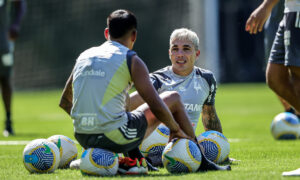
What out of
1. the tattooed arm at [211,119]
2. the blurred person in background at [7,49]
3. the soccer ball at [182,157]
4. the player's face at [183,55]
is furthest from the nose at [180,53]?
the blurred person in background at [7,49]

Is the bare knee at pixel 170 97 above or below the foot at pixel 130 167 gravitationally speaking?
above

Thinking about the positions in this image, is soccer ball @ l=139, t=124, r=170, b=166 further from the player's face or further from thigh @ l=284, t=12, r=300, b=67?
thigh @ l=284, t=12, r=300, b=67

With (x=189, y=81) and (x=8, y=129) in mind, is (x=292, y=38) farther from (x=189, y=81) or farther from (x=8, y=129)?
(x=8, y=129)

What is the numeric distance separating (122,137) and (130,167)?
295mm

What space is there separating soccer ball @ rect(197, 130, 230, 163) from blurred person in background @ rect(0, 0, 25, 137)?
5.65 m

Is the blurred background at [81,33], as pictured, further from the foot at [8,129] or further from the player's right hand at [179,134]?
the player's right hand at [179,134]

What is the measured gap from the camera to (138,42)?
30484 mm

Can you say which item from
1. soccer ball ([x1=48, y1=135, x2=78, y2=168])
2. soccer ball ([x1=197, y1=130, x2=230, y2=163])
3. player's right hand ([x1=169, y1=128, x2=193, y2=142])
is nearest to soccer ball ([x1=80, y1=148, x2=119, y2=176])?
player's right hand ([x1=169, y1=128, x2=193, y2=142])

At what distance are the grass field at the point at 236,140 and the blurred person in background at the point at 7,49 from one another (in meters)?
0.51

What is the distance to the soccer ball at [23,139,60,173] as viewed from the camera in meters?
5.68

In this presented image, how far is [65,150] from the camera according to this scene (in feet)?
20.2

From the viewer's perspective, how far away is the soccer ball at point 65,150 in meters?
6.15

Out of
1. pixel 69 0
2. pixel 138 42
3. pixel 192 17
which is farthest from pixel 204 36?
pixel 69 0

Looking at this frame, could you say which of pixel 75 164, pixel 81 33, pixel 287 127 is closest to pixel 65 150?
pixel 75 164
